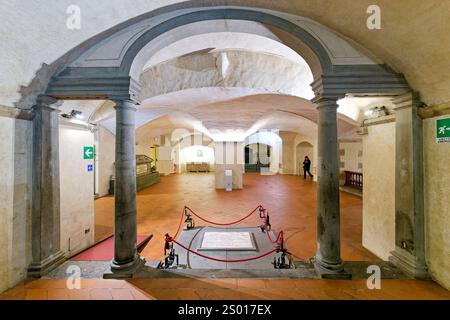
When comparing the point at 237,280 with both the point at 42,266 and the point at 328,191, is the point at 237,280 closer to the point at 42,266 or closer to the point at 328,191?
the point at 328,191

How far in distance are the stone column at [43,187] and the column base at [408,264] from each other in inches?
210

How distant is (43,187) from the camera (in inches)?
118

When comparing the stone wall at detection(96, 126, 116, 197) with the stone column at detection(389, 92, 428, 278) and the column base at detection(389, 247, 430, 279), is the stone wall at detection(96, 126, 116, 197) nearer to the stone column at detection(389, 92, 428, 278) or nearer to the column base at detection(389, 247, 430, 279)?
the stone column at detection(389, 92, 428, 278)

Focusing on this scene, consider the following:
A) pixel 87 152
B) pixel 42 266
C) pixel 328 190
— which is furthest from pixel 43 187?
pixel 328 190

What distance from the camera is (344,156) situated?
40.8ft

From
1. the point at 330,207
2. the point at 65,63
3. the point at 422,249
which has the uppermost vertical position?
the point at 65,63

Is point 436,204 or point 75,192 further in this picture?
point 75,192

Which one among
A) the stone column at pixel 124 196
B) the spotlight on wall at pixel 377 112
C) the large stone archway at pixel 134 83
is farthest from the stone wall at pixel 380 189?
the stone column at pixel 124 196

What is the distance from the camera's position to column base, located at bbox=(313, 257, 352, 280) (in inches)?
111

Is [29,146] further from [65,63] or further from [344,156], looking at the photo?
[344,156]

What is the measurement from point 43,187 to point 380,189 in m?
5.89

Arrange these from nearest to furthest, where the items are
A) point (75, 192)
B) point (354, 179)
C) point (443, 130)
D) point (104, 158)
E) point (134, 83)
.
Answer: point (443, 130) → point (134, 83) → point (75, 192) → point (104, 158) → point (354, 179)
